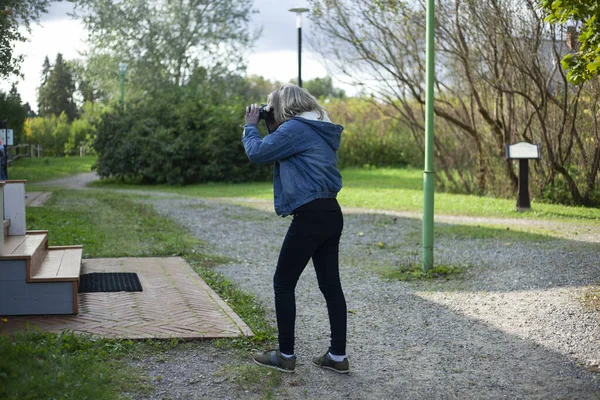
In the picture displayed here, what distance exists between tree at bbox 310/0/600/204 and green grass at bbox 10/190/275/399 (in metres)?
7.11

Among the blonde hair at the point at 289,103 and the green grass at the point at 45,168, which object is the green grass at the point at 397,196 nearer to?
the green grass at the point at 45,168

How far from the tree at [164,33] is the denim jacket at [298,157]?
110 ft

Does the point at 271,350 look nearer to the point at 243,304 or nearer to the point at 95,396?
the point at 95,396

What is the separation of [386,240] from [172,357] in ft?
22.2

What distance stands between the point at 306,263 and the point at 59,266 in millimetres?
2952

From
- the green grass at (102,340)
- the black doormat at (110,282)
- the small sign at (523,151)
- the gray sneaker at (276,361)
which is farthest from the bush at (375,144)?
the gray sneaker at (276,361)

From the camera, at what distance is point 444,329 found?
5.90 m

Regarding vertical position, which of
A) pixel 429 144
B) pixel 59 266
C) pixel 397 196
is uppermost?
pixel 429 144

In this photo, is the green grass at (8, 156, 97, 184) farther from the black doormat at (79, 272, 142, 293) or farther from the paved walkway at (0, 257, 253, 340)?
the paved walkway at (0, 257, 253, 340)

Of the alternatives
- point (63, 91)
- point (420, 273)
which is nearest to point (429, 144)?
point (420, 273)

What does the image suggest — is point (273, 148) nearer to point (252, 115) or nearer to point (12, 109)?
point (252, 115)

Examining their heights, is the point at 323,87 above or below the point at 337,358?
above

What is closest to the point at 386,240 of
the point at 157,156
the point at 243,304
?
the point at 243,304

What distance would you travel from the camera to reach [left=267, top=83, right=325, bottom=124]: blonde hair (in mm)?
4512
